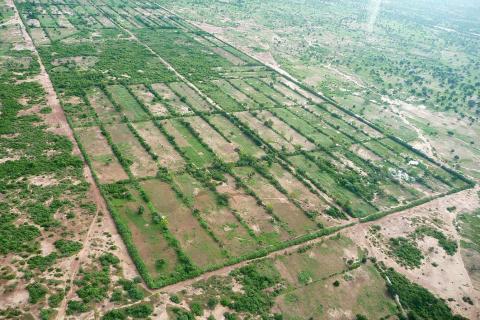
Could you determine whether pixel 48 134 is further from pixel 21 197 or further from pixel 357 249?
pixel 357 249

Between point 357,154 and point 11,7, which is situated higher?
point 11,7

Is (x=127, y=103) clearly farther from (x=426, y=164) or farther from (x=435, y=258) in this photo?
(x=426, y=164)

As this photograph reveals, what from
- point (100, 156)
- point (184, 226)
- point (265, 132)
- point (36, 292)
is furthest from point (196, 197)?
point (265, 132)

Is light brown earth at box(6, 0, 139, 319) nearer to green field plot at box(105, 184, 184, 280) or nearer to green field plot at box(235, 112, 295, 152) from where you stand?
green field plot at box(105, 184, 184, 280)

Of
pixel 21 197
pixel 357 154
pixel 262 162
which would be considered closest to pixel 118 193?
pixel 21 197

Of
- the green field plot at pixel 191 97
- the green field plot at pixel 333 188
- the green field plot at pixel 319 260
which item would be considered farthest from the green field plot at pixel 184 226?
the green field plot at pixel 191 97

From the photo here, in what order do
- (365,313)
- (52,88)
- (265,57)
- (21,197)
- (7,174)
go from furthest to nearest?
(265,57) < (52,88) < (7,174) < (21,197) < (365,313)
